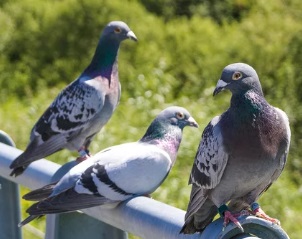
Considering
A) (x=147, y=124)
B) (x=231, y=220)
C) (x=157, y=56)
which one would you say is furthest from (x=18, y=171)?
(x=157, y=56)

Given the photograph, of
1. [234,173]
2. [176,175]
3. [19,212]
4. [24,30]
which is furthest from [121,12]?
[234,173]

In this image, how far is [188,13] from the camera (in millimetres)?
10391

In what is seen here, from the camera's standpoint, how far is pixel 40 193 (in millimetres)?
3416

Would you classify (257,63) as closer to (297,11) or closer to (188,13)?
(297,11)

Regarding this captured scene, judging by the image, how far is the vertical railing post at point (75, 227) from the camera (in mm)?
3332

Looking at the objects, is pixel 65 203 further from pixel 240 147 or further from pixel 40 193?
pixel 240 147

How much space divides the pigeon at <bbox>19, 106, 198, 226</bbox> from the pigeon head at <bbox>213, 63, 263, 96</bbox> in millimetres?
578

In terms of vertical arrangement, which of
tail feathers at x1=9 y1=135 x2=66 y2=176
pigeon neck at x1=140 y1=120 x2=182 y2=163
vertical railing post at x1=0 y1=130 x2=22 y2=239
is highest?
pigeon neck at x1=140 y1=120 x2=182 y2=163

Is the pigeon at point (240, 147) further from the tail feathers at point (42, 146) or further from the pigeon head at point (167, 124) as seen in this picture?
Answer: the tail feathers at point (42, 146)

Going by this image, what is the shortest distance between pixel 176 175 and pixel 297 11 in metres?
3.31

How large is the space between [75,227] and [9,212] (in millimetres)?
626

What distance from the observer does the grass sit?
6234mm

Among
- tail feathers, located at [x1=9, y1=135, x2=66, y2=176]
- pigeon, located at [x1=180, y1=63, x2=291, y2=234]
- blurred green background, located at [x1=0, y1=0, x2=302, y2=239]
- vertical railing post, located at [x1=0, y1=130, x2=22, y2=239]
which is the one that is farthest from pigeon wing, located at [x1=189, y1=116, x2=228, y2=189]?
blurred green background, located at [x1=0, y1=0, x2=302, y2=239]

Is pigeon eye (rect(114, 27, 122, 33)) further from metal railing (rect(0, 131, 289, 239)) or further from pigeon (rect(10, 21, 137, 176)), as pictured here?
metal railing (rect(0, 131, 289, 239))
